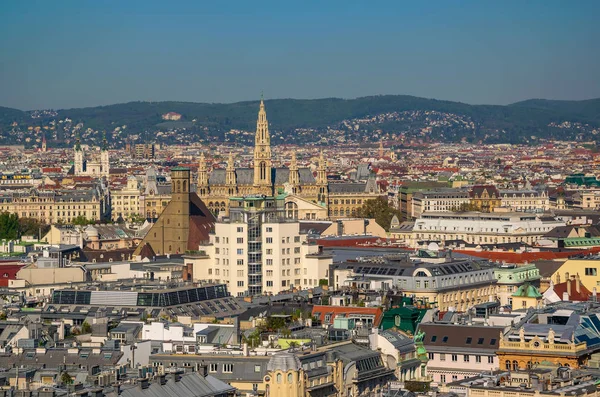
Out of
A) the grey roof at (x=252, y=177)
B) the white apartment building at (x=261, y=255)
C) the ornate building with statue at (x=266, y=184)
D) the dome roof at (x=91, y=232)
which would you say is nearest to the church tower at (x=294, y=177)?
the ornate building with statue at (x=266, y=184)

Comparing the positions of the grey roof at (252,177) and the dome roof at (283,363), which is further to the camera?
the grey roof at (252,177)

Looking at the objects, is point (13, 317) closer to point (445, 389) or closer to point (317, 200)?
point (445, 389)

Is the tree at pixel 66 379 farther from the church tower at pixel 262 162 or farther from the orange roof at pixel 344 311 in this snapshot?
the church tower at pixel 262 162

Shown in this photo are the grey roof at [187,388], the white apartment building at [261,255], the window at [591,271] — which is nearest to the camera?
the grey roof at [187,388]

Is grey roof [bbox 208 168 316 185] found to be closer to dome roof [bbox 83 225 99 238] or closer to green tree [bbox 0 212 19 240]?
green tree [bbox 0 212 19 240]

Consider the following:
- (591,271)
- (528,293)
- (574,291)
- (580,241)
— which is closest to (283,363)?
(528,293)

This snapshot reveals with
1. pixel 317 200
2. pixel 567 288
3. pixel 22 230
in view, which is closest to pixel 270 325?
pixel 567 288

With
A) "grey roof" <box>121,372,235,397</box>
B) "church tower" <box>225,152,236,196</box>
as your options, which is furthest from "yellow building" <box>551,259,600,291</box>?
"church tower" <box>225,152,236,196</box>
